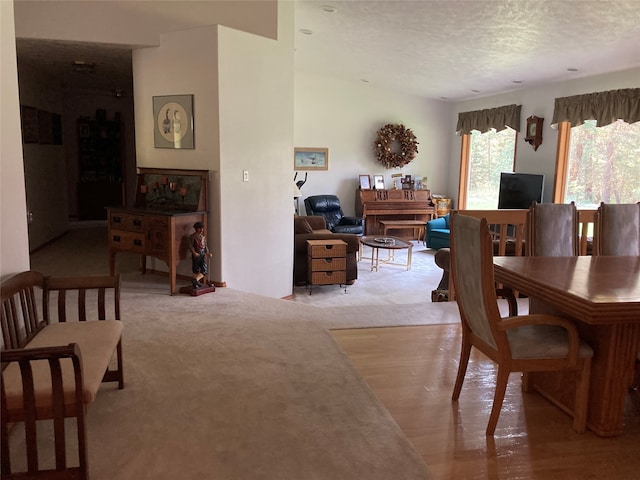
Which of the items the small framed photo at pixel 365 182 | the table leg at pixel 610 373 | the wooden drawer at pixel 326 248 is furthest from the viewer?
the small framed photo at pixel 365 182

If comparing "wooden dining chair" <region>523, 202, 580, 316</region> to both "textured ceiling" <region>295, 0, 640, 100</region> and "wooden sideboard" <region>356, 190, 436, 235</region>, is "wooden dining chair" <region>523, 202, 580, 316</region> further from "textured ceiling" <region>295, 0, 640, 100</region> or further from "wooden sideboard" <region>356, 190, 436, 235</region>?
"wooden sideboard" <region>356, 190, 436, 235</region>

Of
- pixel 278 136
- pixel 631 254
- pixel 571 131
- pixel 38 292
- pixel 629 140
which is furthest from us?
pixel 571 131

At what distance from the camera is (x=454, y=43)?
604 cm

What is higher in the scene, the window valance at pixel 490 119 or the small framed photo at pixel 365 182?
the window valance at pixel 490 119

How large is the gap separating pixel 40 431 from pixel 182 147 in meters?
3.06

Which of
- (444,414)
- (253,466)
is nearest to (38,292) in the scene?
(253,466)

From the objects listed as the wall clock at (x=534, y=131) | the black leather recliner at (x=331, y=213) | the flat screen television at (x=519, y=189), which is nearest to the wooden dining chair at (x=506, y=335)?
the flat screen television at (x=519, y=189)

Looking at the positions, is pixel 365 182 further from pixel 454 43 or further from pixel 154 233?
pixel 154 233

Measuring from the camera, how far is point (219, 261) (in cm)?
477

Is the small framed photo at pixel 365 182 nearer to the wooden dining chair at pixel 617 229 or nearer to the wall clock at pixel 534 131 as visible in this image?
the wall clock at pixel 534 131

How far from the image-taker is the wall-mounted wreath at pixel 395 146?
10047 mm

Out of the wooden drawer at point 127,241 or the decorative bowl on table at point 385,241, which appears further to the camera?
the decorative bowl on table at point 385,241

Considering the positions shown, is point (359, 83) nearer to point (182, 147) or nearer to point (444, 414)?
point (182, 147)

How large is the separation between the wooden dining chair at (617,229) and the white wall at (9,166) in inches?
138
